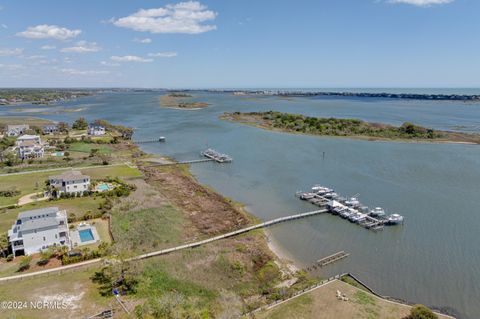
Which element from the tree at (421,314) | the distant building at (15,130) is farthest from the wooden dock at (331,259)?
the distant building at (15,130)

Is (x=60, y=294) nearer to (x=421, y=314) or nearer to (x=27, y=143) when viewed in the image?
(x=421, y=314)

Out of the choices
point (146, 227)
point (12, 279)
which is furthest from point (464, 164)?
point (12, 279)

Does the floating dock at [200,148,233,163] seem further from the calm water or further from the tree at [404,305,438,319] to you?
the tree at [404,305,438,319]

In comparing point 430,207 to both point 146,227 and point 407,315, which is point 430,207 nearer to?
point 407,315

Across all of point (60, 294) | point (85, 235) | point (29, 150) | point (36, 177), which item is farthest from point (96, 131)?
point (60, 294)

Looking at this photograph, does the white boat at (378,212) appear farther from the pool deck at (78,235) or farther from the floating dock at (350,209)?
the pool deck at (78,235)
